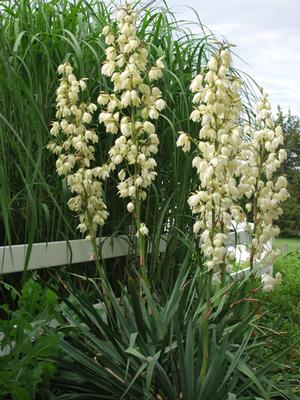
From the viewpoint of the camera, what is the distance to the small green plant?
2.34m

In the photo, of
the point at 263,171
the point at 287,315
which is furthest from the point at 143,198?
the point at 287,315

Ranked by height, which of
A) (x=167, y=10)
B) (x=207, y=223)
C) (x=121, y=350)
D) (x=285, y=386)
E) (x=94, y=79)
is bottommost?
(x=285, y=386)

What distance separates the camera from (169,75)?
140 inches

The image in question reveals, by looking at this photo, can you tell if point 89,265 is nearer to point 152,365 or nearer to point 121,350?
point 121,350

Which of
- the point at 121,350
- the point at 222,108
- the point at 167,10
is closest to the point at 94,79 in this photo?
the point at 167,10

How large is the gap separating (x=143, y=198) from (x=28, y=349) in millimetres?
948

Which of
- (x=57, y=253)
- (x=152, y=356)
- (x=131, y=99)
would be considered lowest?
(x=152, y=356)

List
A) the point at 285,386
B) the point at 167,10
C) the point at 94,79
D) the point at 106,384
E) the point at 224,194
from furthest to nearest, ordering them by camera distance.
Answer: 1. the point at 167,10
2. the point at 94,79
3. the point at 285,386
4. the point at 106,384
5. the point at 224,194

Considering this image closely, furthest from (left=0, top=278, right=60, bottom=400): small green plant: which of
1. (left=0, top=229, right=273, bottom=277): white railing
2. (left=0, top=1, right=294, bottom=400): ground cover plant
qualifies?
(left=0, top=229, right=273, bottom=277): white railing

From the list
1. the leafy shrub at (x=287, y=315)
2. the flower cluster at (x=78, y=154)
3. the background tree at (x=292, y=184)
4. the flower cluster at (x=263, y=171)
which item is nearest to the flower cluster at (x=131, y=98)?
the flower cluster at (x=78, y=154)

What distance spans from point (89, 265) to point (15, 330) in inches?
47.3

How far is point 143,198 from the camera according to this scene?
3.02m

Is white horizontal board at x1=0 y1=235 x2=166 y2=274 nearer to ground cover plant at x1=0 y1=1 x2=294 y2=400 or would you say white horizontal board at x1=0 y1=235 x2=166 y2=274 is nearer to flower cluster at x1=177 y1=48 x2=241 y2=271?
ground cover plant at x1=0 y1=1 x2=294 y2=400

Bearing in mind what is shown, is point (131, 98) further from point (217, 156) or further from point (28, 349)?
point (28, 349)
